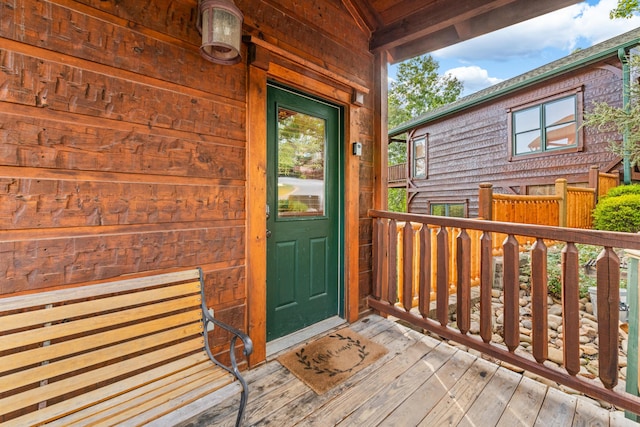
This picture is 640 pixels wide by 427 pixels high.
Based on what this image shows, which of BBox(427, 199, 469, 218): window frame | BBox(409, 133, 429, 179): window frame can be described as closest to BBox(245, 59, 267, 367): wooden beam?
BBox(427, 199, 469, 218): window frame

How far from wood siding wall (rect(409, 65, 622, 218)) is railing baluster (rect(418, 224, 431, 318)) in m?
6.30

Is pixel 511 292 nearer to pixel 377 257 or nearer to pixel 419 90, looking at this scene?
pixel 377 257

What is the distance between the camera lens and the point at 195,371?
132 cm

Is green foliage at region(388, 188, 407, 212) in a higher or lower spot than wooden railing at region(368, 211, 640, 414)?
higher

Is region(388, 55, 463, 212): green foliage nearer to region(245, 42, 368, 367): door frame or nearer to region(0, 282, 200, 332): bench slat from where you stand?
region(245, 42, 368, 367): door frame

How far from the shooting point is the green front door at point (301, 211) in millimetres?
2186

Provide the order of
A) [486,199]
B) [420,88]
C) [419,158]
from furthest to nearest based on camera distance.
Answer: [420,88], [419,158], [486,199]

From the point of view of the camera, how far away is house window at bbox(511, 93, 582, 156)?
6.45 meters

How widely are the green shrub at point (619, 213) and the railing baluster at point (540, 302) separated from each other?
16.7 feet

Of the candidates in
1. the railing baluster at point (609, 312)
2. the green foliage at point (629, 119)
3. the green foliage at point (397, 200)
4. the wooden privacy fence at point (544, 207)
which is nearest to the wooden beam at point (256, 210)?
the railing baluster at point (609, 312)

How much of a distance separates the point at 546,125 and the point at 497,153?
126cm

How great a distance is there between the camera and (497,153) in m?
7.88

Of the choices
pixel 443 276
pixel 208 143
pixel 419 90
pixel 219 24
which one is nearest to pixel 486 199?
pixel 443 276

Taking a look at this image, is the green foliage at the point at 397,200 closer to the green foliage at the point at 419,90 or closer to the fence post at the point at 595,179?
the green foliage at the point at 419,90
